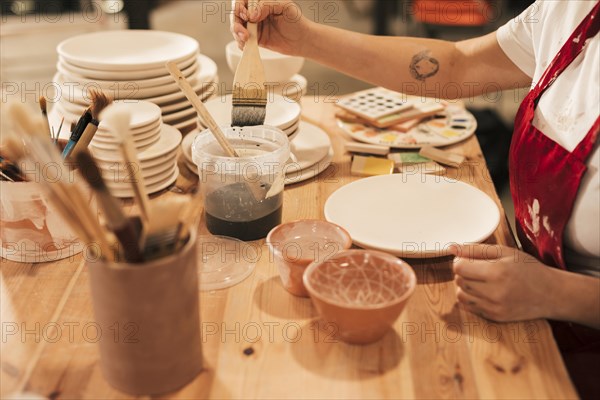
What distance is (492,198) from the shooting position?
1356mm

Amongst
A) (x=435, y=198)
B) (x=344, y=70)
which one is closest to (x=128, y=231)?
(x=435, y=198)

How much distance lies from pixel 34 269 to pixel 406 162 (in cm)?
85

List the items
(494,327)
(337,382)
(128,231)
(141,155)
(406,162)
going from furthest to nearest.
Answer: (406,162), (141,155), (494,327), (337,382), (128,231)

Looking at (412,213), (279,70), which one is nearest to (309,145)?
(279,70)

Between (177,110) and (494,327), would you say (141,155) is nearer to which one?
(177,110)

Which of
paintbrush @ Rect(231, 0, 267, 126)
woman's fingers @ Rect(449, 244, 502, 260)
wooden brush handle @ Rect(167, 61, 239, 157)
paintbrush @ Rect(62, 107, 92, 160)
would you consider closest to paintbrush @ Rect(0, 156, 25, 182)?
paintbrush @ Rect(62, 107, 92, 160)

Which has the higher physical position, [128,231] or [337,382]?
[128,231]

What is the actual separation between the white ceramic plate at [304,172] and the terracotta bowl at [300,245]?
32 cm

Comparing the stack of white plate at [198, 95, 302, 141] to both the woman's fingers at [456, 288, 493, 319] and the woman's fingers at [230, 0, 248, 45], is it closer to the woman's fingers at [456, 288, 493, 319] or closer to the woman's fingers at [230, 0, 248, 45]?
the woman's fingers at [230, 0, 248, 45]

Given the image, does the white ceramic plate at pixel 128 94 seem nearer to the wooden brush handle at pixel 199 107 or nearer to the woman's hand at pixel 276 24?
the woman's hand at pixel 276 24

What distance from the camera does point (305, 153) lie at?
60.8 inches

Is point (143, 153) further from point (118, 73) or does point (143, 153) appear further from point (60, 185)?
point (60, 185)

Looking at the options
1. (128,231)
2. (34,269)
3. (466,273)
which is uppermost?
(128,231)

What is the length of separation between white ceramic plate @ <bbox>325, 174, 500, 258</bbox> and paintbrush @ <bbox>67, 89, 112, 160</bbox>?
46 cm
